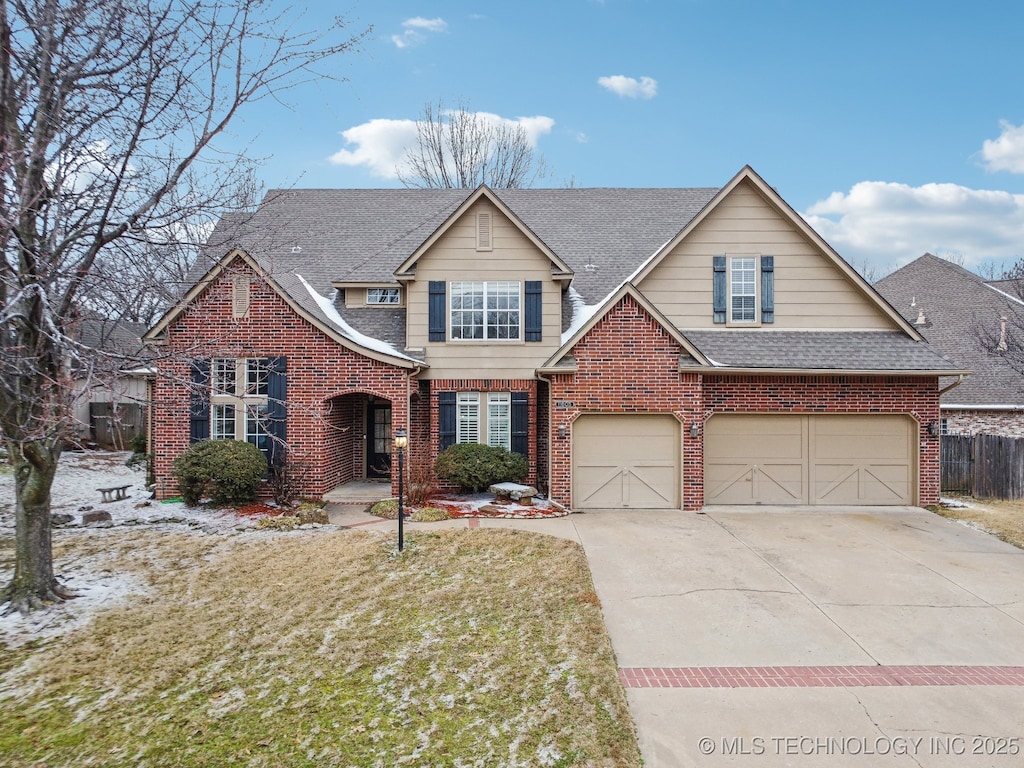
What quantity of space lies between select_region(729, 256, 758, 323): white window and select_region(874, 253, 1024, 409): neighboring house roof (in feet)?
27.5

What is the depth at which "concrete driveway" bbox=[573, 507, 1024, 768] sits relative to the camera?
424 centimetres

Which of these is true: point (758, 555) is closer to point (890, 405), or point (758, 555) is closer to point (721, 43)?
point (890, 405)

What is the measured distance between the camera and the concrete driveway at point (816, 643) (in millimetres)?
4242

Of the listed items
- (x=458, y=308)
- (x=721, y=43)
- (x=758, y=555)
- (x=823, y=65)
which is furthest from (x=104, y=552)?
(x=823, y=65)

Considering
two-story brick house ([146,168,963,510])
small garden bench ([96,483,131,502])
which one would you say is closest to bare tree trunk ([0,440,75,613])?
two-story brick house ([146,168,963,510])

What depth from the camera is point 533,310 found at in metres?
13.1

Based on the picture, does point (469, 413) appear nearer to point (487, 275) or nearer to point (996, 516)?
point (487, 275)

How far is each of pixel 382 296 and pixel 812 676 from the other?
12240mm

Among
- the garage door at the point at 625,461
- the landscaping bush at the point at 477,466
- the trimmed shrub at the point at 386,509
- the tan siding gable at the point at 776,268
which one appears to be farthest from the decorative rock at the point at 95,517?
the tan siding gable at the point at 776,268

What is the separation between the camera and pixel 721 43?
15102 mm

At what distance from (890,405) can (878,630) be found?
7.60 meters

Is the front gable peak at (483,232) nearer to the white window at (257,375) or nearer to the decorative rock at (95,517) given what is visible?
the white window at (257,375)

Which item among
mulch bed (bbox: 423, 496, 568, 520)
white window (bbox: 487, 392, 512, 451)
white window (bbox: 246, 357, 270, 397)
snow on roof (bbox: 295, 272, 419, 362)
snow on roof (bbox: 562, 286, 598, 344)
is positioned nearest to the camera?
mulch bed (bbox: 423, 496, 568, 520)

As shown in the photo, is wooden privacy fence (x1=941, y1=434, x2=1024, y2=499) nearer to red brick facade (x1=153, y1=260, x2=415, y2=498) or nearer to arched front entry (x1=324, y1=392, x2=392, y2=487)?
red brick facade (x1=153, y1=260, x2=415, y2=498)
